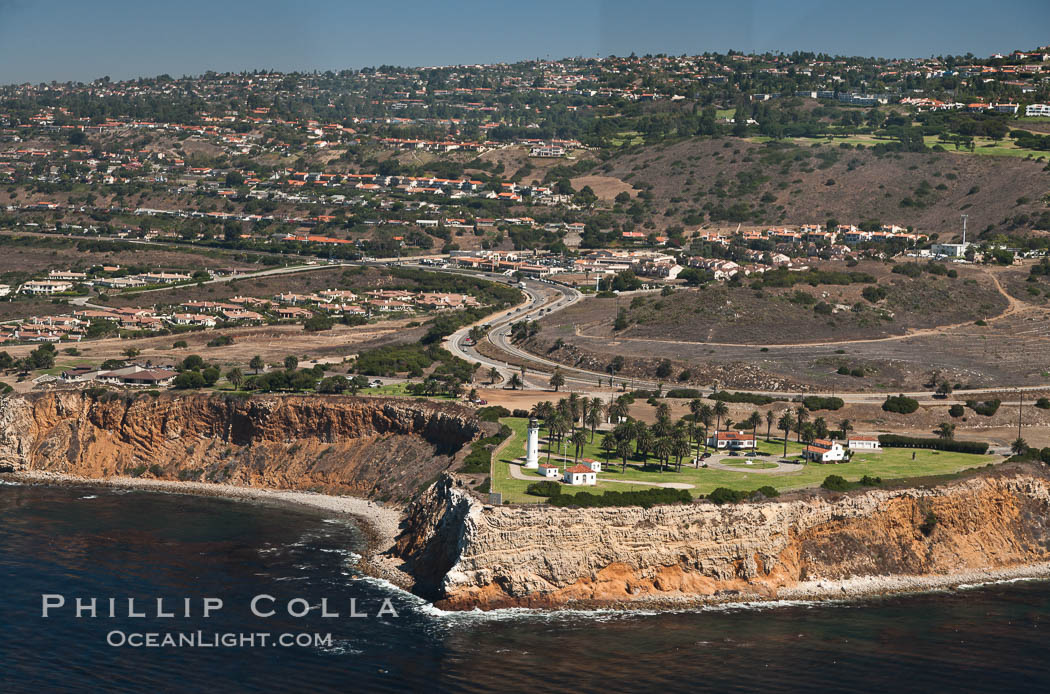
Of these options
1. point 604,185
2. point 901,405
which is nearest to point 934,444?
point 901,405

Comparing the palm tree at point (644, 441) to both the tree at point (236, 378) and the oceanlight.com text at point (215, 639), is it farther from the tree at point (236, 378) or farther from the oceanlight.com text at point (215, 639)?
the tree at point (236, 378)

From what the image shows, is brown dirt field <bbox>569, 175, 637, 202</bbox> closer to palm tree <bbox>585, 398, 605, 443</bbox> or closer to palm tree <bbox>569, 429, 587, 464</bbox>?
palm tree <bbox>585, 398, 605, 443</bbox>

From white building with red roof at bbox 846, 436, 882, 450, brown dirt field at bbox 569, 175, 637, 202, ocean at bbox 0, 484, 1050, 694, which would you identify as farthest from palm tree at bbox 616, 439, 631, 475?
brown dirt field at bbox 569, 175, 637, 202

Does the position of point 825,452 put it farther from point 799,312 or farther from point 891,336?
point 799,312

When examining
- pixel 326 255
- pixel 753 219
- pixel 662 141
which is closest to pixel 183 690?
pixel 326 255

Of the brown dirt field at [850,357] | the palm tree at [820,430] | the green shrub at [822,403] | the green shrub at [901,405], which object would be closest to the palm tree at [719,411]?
the green shrub at [822,403]
